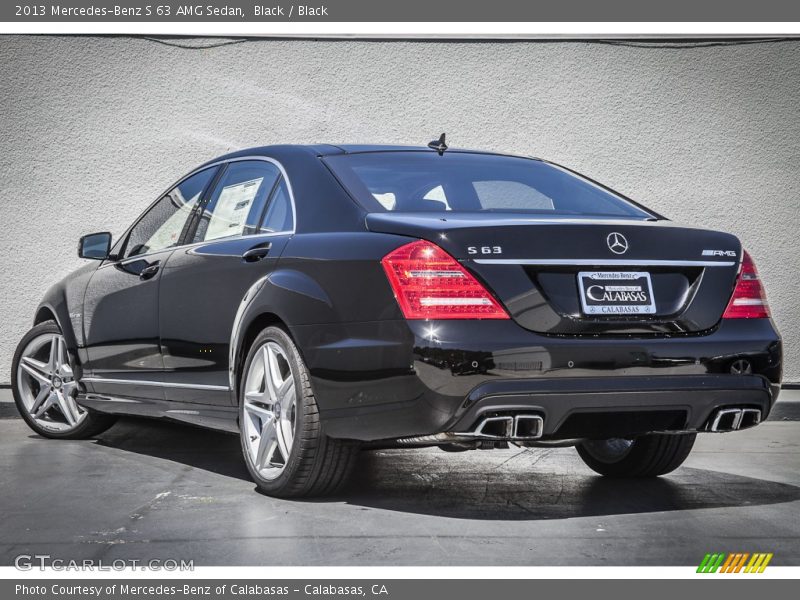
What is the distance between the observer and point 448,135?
34.0 ft

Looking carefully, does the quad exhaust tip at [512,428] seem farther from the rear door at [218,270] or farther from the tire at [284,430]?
the rear door at [218,270]

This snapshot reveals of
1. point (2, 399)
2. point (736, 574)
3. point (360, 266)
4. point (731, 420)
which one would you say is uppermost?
point (360, 266)

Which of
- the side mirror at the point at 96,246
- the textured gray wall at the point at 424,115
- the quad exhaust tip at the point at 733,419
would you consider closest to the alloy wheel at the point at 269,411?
the quad exhaust tip at the point at 733,419

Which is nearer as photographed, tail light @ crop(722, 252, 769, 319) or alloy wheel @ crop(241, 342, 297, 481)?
tail light @ crop(722, 252, 769, 319)

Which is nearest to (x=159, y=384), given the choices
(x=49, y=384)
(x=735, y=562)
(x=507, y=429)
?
(x=49, y=384)

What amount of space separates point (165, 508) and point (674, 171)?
6667 millimetres

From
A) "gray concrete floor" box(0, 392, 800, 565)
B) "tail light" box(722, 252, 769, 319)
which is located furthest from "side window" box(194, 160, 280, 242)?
"tail light" box(722, 252, 769, 319)

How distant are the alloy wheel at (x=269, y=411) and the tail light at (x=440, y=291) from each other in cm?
84

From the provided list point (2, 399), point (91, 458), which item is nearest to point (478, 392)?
point (91, 458)

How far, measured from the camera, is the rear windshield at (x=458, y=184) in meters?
5.02

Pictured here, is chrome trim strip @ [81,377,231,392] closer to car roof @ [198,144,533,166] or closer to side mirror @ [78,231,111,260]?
side mirror @ [78,231,111,260]

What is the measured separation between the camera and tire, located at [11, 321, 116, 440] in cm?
752

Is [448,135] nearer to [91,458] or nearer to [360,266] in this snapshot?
[91,458]

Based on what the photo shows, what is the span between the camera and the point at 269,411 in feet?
16.9
